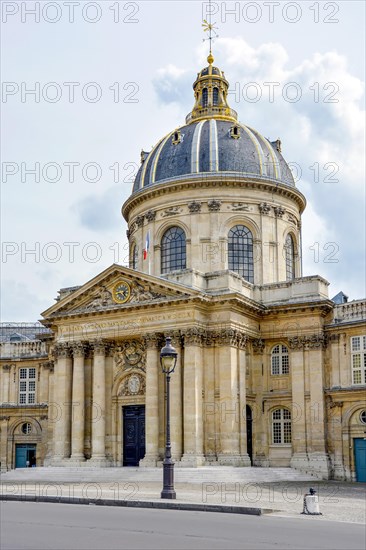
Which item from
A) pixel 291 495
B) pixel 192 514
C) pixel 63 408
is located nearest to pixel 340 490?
pixel 291 495

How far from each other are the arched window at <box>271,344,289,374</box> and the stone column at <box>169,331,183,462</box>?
6543 mm

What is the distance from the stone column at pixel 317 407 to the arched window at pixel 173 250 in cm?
1133

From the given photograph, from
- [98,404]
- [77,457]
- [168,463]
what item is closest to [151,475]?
[77,457]

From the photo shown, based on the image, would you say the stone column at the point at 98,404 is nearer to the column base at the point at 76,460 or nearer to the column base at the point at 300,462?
the column base at the point at 76,460

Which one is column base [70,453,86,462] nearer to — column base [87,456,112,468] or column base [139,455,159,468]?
column base [87,456,112,468]

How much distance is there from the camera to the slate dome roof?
53.6 m

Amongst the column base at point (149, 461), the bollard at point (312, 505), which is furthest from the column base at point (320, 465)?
the bollard at point (312, 505)

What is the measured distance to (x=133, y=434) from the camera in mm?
47094

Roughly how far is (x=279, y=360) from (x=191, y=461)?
898 centimetres

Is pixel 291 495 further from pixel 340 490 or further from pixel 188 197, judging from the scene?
pixel 188 197

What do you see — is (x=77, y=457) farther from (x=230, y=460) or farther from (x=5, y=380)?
(x=5, y=380)

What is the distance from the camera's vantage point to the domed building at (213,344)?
44.1 m

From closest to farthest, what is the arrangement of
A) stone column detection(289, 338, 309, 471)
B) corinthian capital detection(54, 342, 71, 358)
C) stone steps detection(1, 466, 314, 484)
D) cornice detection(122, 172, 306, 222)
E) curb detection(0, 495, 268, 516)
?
curb detection(0, 495, 268, 516) → stone steps detection(1, 466, 314, 484) → stone column detection(289, 338, 309, 471) → corinthian capital detection(54, 342, 71, 358) → cornice detection(122, 172, 306, 222)

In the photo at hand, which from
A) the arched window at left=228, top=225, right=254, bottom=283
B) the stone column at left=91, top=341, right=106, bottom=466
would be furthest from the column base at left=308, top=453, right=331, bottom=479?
the arched window at left=228, top=225, right=254, bottom=283
